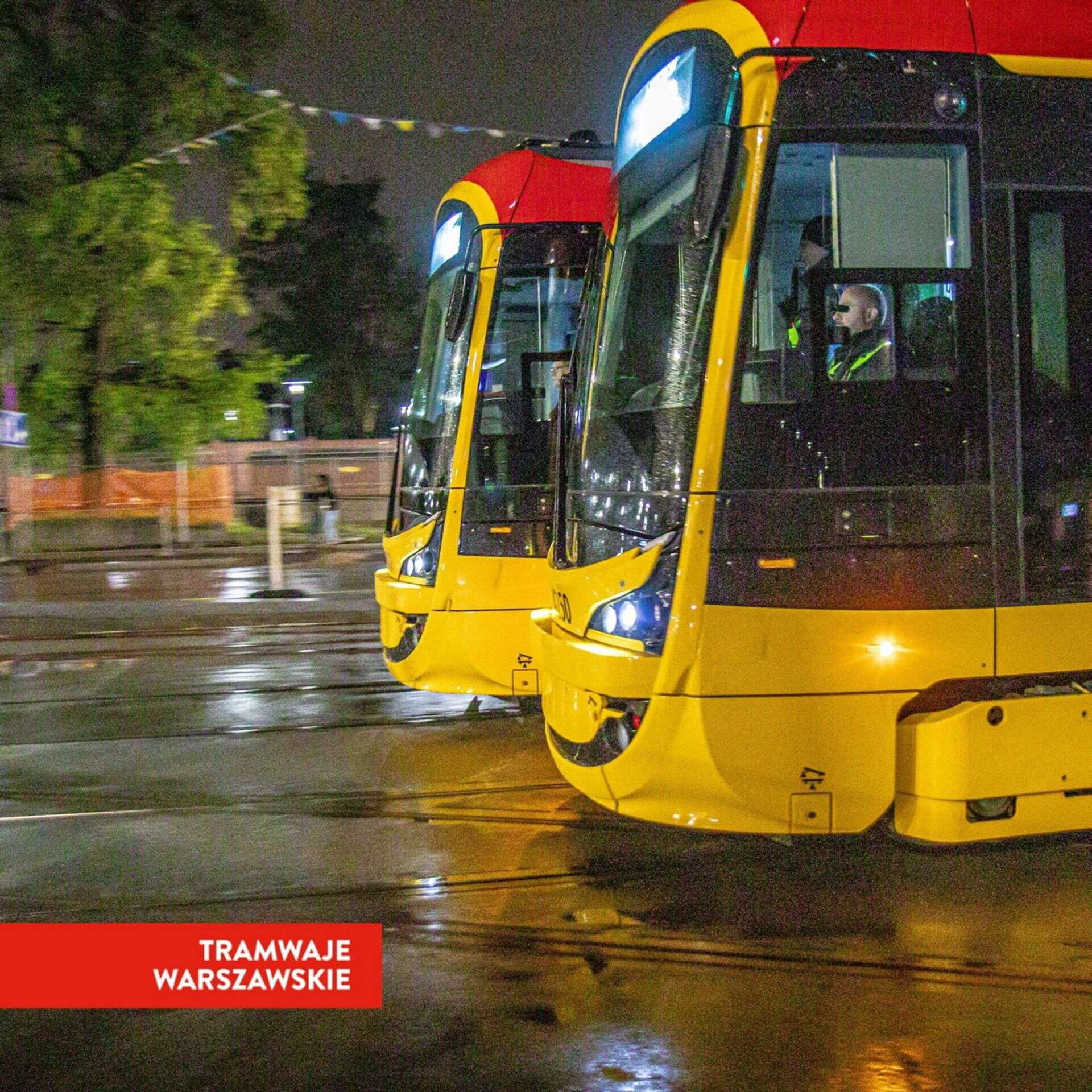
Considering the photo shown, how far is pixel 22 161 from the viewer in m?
23.3

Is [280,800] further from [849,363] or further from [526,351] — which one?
[849,363]

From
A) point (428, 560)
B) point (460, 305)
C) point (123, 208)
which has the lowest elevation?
point (428, 560)

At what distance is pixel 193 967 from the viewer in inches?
178

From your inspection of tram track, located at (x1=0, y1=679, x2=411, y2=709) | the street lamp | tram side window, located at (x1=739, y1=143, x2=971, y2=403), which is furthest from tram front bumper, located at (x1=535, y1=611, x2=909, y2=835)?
the street lamp

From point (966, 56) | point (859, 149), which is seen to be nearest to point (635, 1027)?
point (859, 149)

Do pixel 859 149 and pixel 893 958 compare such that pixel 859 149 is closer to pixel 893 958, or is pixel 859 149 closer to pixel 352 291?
pixel 893 958

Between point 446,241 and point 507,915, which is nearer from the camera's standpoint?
point 507,915

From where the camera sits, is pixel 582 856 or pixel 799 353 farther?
pixel 582 856

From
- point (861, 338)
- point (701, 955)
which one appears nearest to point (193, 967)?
point (701, 955)

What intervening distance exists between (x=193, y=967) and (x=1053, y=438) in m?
3.90

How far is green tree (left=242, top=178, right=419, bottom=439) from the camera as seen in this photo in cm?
4788

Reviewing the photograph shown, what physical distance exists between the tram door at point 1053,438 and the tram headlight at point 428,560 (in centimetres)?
394

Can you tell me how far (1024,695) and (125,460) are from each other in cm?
2436

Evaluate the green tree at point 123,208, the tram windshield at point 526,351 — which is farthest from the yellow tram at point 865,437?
the green tree at point 123,208
